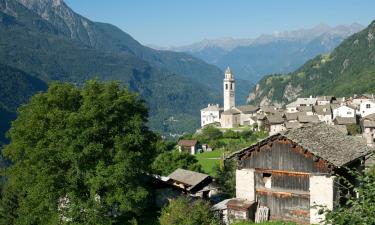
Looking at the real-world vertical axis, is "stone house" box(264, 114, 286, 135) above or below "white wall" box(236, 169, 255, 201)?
above

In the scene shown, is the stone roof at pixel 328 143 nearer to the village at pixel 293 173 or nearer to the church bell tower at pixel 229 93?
the village at pixel 293 173

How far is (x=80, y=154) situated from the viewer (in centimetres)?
3145

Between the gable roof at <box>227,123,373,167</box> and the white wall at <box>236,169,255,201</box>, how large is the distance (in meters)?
1.20

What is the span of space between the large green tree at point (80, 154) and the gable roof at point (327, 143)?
728 centimetres

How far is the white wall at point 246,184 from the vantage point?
2991 centimetres

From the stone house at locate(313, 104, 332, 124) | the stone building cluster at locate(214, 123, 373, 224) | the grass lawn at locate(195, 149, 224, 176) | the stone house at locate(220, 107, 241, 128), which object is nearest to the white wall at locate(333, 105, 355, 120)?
the stone house at locate(313, 104, 332, 124)

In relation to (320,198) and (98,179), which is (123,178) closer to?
(98,179)

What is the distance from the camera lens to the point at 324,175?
88.8ft

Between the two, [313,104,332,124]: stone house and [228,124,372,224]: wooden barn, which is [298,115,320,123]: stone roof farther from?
[228,124,372,224]: wooden barn

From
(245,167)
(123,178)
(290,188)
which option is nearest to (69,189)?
(123,178)

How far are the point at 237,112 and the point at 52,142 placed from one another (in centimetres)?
10274

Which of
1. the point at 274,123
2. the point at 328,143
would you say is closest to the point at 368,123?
the point at 274,123

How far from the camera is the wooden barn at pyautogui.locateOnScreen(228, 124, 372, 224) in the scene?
89.1ft

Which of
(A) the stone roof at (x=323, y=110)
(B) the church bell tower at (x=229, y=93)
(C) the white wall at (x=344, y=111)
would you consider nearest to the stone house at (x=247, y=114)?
(B) the church bell tower at (x=229, y=93)
